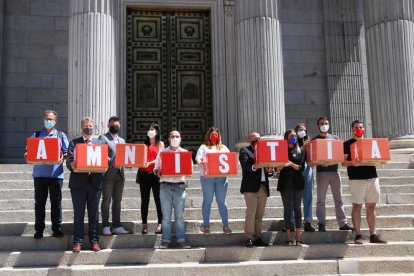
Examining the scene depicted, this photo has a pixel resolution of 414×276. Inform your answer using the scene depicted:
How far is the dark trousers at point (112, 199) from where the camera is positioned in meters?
8.75

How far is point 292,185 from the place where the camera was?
29.0 ft

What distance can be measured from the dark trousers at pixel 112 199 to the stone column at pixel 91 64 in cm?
410

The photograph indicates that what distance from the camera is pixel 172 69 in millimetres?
17031

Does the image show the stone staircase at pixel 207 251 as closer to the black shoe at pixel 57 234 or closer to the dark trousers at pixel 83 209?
the black shoe at pixel 57 234

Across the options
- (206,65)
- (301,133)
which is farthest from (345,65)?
(301,133)

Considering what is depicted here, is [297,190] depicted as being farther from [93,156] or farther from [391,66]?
[391,66]

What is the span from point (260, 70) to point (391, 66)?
364 centimetres


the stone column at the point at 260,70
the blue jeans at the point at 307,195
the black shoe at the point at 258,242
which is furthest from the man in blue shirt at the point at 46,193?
the stone column at the point at 260,70

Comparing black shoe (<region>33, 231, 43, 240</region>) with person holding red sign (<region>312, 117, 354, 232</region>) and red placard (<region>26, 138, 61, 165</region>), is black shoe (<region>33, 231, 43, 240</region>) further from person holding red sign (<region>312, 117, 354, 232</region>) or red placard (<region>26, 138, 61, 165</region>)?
person holding red sign (<region>312, 117, 354, 232</region>)

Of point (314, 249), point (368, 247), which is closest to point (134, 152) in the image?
point (314, 249)

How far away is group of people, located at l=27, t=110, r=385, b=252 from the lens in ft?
27.7

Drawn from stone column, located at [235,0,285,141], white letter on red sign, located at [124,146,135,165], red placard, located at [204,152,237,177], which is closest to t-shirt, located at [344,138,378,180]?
red placard, located at [204,152,237,177]

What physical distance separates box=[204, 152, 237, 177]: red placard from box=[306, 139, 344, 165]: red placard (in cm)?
129

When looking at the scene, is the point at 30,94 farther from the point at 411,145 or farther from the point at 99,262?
the point at 411,145
